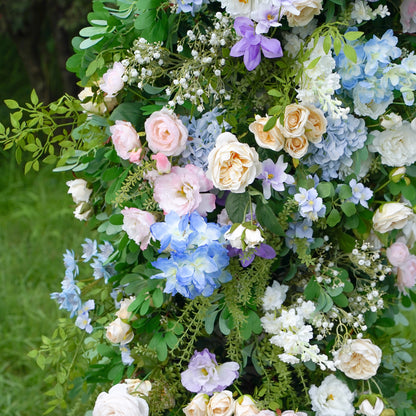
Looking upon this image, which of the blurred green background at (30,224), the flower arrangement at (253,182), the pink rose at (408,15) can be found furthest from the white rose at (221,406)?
the pink rose at (408,15)

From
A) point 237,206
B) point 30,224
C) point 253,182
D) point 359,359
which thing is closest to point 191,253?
point 237,206

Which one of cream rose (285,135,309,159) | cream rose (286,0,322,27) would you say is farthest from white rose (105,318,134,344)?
cream rose (286,0,322,27)

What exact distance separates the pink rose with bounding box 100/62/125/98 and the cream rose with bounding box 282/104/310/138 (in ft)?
1.55

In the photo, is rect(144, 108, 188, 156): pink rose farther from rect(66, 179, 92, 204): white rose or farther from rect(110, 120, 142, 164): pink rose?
rect(66, 179, 92, 204): white rose

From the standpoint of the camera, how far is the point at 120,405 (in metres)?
1.57

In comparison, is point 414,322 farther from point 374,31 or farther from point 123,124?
point 123,124

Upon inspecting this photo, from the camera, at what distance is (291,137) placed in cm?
148

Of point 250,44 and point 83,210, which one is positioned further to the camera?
point 83,210

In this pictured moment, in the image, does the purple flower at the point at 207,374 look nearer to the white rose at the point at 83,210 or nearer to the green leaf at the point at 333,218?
the green leaf at the point at 333,218

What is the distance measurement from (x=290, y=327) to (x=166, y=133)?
61cm

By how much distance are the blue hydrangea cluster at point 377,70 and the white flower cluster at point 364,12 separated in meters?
0.03

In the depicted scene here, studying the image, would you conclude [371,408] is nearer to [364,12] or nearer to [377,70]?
[377,70]

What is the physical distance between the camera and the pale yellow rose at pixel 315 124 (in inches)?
58.7

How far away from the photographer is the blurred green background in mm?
2881
